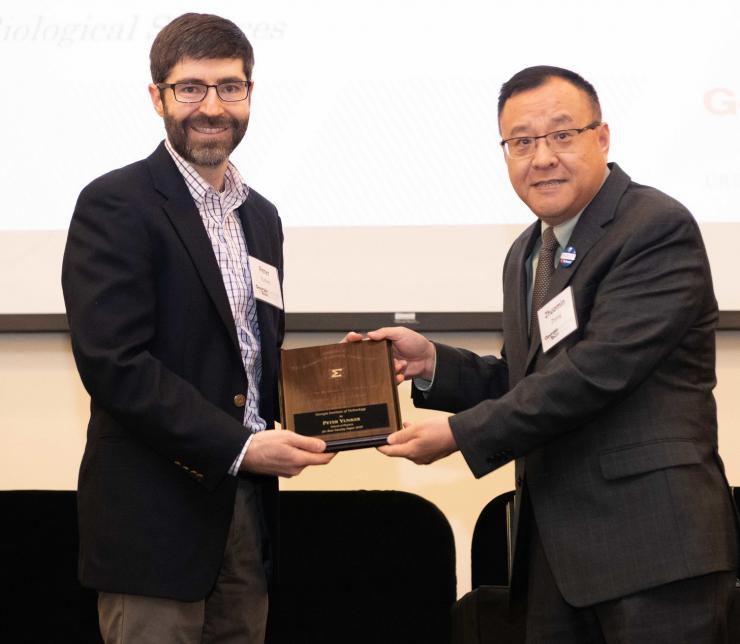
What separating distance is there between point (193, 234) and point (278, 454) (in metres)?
0.56

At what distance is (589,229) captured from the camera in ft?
7.94

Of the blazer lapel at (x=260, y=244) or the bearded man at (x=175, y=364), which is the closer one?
the bearded man at (x=175, y=364)

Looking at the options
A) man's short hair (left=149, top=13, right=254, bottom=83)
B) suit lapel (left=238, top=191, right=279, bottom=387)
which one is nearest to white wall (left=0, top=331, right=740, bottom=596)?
suit lapel (left=238, top=191, right=279, bottom=387)

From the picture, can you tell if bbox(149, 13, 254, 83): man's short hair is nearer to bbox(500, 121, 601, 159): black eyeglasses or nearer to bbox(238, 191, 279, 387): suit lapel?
bbox(238, 191, 279, 387): suit lapel

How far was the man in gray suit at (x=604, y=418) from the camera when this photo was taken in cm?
222

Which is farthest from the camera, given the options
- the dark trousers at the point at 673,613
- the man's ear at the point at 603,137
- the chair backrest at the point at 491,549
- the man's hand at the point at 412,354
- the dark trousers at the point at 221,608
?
the chair backrest at the point at 491,549

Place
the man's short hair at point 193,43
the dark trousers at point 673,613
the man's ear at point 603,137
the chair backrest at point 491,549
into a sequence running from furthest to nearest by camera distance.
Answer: the chair backrest at point 491,549 < the man's ear at point 603,137 < the man's short hair at point 193,43 < the dark trousers at point 673,613

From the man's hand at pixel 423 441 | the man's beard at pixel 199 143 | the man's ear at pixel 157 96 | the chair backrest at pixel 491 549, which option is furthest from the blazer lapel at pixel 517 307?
the chair backrest at pixel 491 549

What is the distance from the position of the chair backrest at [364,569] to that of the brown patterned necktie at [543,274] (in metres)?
1.48

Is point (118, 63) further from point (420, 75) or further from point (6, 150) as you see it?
point (420, 75)

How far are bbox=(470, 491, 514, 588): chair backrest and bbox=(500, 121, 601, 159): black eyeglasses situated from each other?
1.65 meters

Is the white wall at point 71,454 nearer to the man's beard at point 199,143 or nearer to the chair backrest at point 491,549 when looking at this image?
the chair backrest at point 491,549

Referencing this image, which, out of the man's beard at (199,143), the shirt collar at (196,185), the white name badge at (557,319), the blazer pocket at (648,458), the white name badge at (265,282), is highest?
the man's beard at (199,143)

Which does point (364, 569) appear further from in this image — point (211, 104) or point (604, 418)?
point (211, 104)
